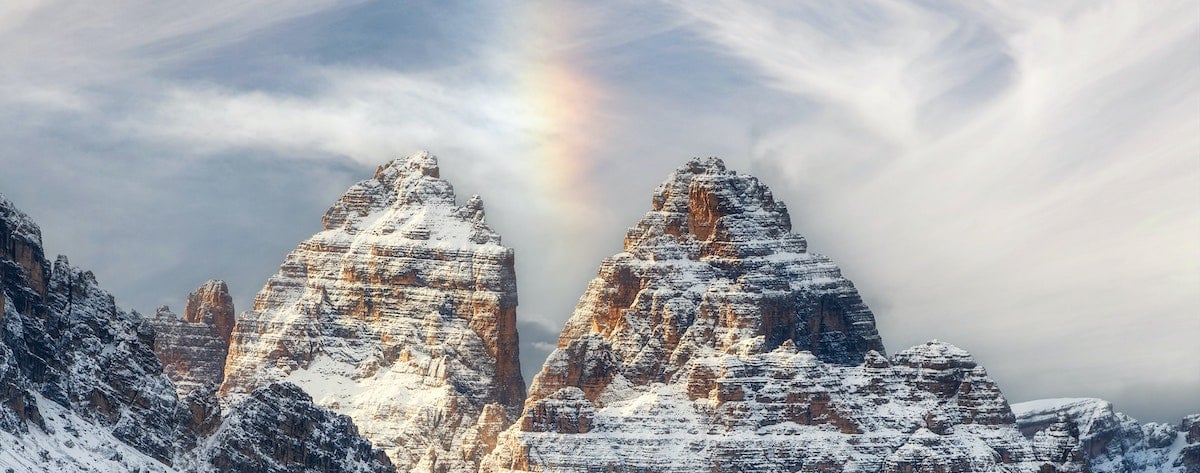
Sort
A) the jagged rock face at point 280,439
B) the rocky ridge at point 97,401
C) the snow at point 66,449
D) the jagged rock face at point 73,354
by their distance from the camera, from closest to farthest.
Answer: the snow at point 66,449, the rocky ridge at point 97,401, the jagged rock face at point 73,354, the jagged rock face at point 280,439

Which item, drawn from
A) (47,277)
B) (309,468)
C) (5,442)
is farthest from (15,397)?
(309,468)

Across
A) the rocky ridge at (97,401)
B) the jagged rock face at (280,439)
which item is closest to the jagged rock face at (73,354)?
the rocky ridge at (97,401)

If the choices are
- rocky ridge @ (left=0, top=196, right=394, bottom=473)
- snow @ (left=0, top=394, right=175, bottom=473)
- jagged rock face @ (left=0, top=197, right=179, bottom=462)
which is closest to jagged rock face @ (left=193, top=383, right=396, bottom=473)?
rocky ridge @ (left=0, top=196, right=394, bottom=473)

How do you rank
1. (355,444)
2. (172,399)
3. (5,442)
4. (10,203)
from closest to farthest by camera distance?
(5,442) → (10,203) → (172,399) → (355,444)

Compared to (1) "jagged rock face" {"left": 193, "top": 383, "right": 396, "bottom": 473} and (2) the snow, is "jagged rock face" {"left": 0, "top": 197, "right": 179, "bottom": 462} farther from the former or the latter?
(1) "jagged rock face" {"left": 193, "top": 383, "right": 396, "bottom": 473}

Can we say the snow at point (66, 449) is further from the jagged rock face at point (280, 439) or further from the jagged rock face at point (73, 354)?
the jagged rock face at point (280, 439)

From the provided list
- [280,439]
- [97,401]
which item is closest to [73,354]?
[97,401]

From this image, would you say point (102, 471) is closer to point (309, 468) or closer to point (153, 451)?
point (153, 451)
